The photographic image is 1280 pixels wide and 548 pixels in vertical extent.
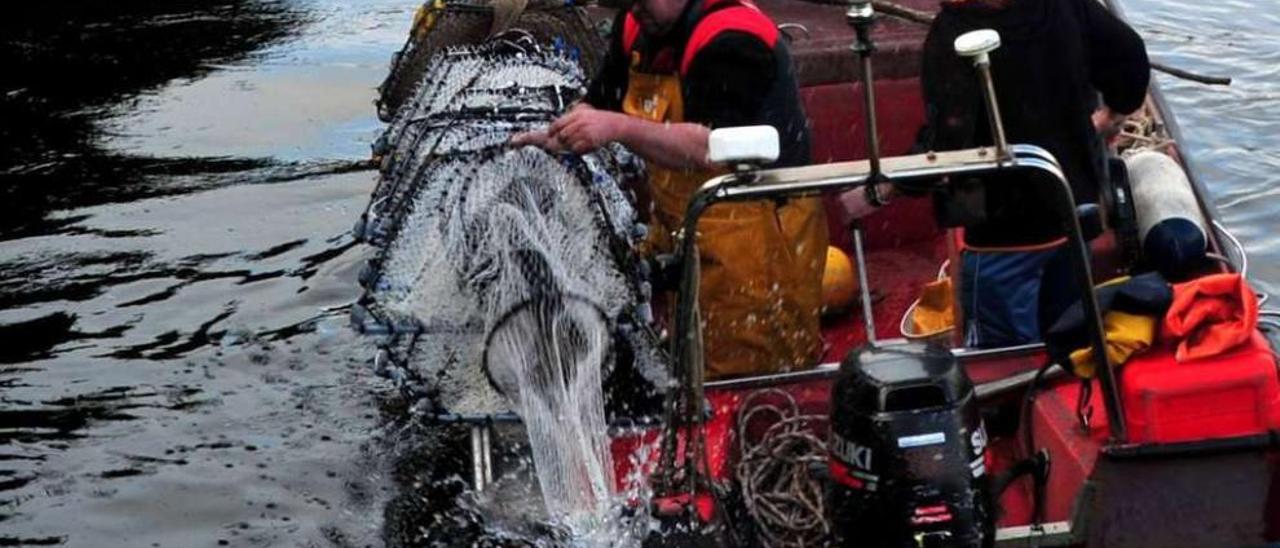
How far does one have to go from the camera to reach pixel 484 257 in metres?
5.52

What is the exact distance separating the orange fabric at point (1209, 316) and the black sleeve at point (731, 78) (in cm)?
161

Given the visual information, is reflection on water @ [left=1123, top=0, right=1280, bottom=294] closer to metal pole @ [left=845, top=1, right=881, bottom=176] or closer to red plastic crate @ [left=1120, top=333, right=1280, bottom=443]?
red plastic crate @ [left=1120, top=333, right=1280, bottom=443]

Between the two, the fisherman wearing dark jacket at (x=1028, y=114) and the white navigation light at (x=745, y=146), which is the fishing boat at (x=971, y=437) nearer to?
the white navigation light at (x=745, y=146)

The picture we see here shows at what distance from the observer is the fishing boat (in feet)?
12.8

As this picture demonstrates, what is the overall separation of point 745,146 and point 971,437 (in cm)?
85

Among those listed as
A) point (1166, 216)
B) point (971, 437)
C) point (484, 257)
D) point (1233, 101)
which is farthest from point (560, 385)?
point (1233, 101)

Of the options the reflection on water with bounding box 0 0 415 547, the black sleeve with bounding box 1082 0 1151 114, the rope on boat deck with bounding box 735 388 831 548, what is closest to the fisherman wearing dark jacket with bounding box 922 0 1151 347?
the black sleeve with bounding box 1082 0 1151 114

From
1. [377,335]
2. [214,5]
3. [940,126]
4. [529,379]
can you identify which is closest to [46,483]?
[377,335]

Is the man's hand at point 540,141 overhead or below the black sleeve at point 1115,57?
below

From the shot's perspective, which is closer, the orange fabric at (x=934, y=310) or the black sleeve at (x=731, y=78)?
the black sleeve at (x=731, y=78)

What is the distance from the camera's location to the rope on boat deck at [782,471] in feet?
15.1

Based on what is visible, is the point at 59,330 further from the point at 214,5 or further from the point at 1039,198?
the point at 214,5

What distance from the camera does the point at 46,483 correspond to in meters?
6.87

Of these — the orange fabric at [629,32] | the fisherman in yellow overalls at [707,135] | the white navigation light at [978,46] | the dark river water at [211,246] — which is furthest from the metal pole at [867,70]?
the dark river water at [211,246]
